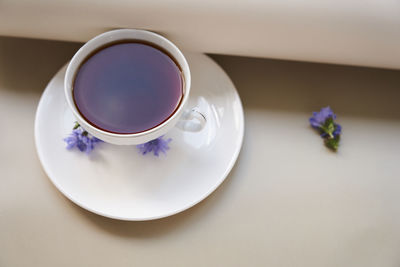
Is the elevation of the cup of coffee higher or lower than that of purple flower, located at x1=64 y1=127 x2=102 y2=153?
higher

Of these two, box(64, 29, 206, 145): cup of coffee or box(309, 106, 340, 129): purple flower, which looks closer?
A: box(64, 29, 206, 145): cup of coffee

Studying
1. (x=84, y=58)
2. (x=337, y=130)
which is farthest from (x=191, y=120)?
(x=337, y=130)

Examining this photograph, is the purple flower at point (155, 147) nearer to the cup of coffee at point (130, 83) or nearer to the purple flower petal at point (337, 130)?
the cup of coffee at point (130, 83)

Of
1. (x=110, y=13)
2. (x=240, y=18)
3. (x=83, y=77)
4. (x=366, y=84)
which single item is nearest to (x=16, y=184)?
(x=83, y=77)

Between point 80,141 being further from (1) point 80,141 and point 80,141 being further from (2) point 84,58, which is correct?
(2) point 84,58

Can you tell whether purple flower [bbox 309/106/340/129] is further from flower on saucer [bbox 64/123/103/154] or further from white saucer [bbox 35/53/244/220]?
flower on saucer [bbox 64/123/103/154]

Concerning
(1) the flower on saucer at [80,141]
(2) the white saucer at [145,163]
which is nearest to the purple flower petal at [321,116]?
(2) the white saucer at [145,163]

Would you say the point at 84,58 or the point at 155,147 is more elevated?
the point at 84,58

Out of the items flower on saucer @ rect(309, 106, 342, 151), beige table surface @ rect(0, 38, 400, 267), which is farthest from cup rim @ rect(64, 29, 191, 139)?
flower on saucer @ rect(309, 106, 342, 151)
